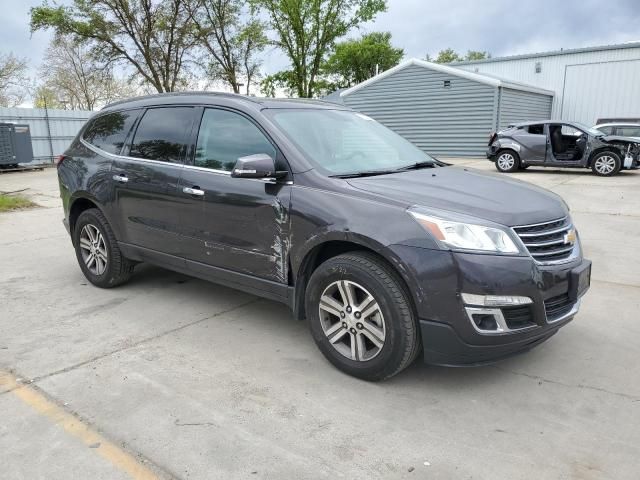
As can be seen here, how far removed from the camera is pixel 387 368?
10.0 feet

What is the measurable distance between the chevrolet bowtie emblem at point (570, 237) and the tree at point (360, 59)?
50.9 metres

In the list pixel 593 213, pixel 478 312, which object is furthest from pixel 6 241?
pixel 593 213

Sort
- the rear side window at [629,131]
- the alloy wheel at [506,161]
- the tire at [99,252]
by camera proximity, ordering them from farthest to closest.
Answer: the alloy wheel at [506,161], the rear side window at [629,131], the tire at [99,252]

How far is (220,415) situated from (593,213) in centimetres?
796

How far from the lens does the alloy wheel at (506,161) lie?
1484 cm

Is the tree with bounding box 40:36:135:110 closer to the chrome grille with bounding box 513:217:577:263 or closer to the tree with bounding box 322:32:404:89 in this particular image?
the tree with bounding box 322:32:404:89

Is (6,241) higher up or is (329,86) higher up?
(329,86)

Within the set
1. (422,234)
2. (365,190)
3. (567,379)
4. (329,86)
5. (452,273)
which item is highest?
(329,86)

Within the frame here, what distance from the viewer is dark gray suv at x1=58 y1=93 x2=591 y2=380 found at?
2.81 m

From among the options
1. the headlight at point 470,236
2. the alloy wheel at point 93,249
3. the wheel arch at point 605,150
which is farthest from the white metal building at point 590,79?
the alloy wheel at point 93,249

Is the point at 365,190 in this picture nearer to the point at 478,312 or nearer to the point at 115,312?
the point at 478,312

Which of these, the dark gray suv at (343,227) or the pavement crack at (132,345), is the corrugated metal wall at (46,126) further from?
the pavement crack at (132,345)

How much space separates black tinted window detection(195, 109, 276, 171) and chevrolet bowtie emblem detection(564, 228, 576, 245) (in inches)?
77.1

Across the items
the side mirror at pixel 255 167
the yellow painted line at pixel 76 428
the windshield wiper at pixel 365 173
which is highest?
the side mirror at pixel 255 167
